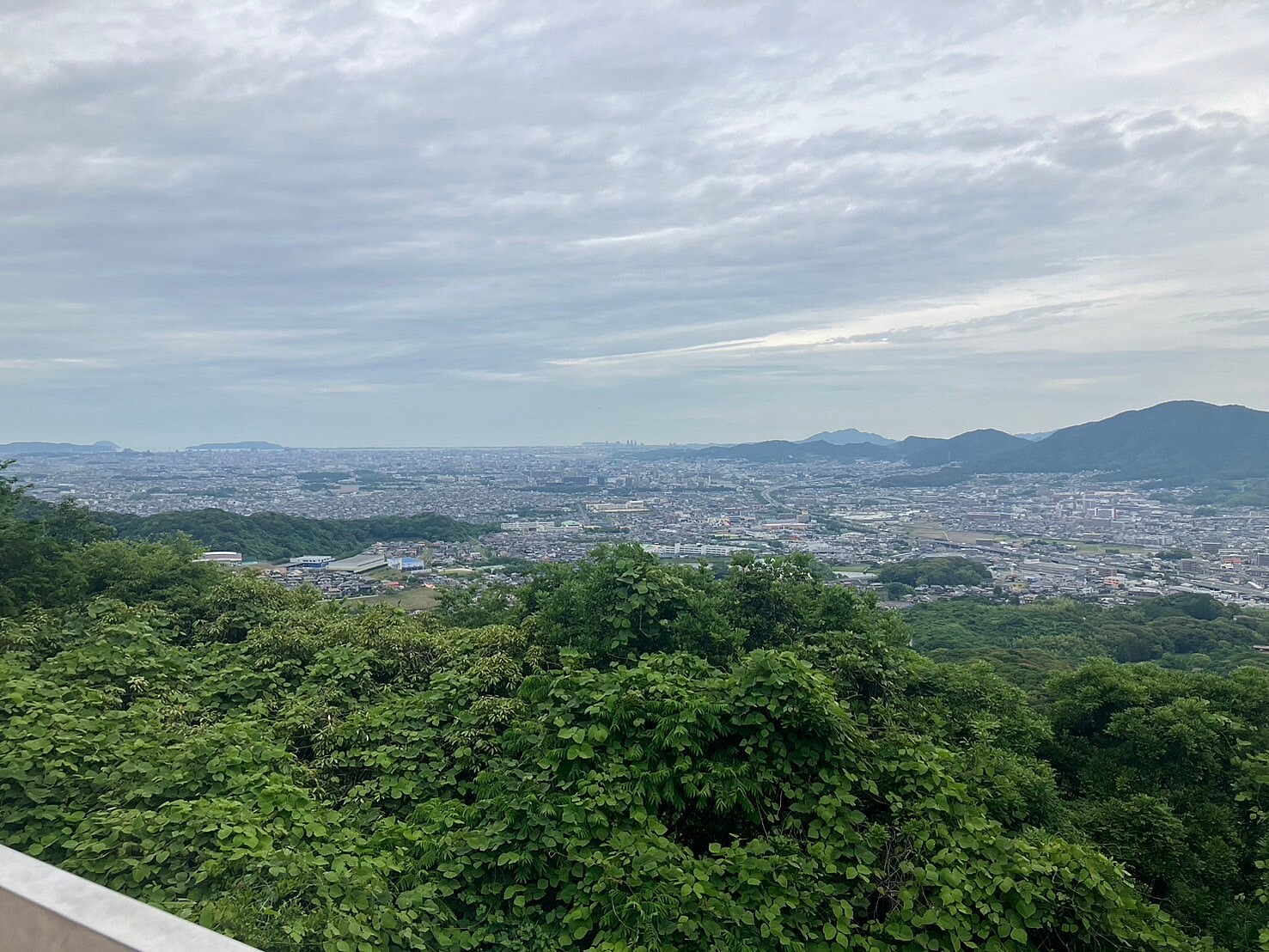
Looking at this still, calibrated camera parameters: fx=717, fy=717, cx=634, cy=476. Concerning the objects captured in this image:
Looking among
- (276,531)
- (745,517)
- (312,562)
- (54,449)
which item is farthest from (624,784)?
(54,449)

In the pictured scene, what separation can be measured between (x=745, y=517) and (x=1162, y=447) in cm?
6066

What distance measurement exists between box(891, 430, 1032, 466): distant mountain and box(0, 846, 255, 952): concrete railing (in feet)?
332

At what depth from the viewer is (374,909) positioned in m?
3.43

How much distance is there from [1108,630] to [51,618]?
69.1 feet

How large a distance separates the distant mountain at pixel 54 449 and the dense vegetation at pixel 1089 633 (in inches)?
4851

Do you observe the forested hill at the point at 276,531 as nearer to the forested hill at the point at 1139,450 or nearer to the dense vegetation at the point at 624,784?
the dense vegetation at the point at 624,784

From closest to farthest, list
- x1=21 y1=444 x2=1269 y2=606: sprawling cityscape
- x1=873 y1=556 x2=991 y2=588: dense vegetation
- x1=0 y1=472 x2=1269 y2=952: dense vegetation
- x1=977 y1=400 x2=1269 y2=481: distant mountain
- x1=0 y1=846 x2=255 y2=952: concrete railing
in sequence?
x1=0 y1=846 x2=255 y2=952: concrete railing, x1=0 y1=472 x2=1269 y2=952: dense vegetation, x1=21 y1=444 x2=1269 y2=606: sprawling cityscape, x1=873 y1=556 x2=991 y2=588: dense vegetation, x1=977 y1=400 x2=1269 y2=481: distant mountain

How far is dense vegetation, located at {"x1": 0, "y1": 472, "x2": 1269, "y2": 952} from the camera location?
3.62 m

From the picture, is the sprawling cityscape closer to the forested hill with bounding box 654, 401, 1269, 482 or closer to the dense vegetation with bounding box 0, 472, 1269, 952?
the dense vegetation with bounding box 0, 472, 1269, 952

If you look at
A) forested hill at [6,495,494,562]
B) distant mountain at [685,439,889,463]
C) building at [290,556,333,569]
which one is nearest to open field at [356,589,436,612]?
building at [290,556,333,569]

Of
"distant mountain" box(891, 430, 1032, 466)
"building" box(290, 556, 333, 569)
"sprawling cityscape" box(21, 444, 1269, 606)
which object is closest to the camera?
"building" box(290, 556, 333, 569)

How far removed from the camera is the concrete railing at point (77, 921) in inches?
60.2

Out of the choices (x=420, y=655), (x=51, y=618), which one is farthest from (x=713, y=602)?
(x=51, y=618)

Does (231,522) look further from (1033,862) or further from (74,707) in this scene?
(1033,862)
